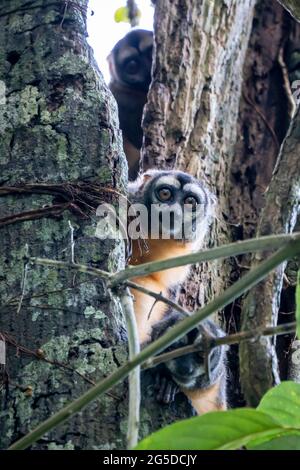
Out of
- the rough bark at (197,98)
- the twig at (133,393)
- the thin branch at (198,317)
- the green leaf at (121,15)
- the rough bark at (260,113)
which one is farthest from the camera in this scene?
the green leaf at (121,15)

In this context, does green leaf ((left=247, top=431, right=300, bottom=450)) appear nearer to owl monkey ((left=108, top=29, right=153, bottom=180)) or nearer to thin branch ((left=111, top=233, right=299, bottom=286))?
thin branch ((left=111, top=233, right=299, bottom=286))

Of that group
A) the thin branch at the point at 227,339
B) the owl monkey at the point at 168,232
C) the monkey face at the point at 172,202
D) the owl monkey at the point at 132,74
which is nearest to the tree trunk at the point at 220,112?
the owl monkey at the point at 168,232

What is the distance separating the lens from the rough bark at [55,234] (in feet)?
7.64

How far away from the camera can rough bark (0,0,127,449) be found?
233 centimetres

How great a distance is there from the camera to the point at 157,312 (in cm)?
427

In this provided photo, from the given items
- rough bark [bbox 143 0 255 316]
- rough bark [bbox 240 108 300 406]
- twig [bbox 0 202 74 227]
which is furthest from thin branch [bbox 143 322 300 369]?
rough bark [bbox 143 0 255 316]

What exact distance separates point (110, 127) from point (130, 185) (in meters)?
1.48

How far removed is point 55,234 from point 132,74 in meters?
5.75

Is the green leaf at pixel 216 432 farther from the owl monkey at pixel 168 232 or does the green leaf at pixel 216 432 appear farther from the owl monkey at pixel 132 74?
the owl monkey at pixel 132 74

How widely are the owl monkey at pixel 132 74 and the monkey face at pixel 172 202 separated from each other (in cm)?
364

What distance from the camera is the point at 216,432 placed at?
4.57ft

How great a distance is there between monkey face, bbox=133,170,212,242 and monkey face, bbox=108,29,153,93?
3969 millimetres

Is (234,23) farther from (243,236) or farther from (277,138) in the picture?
(243,236)
